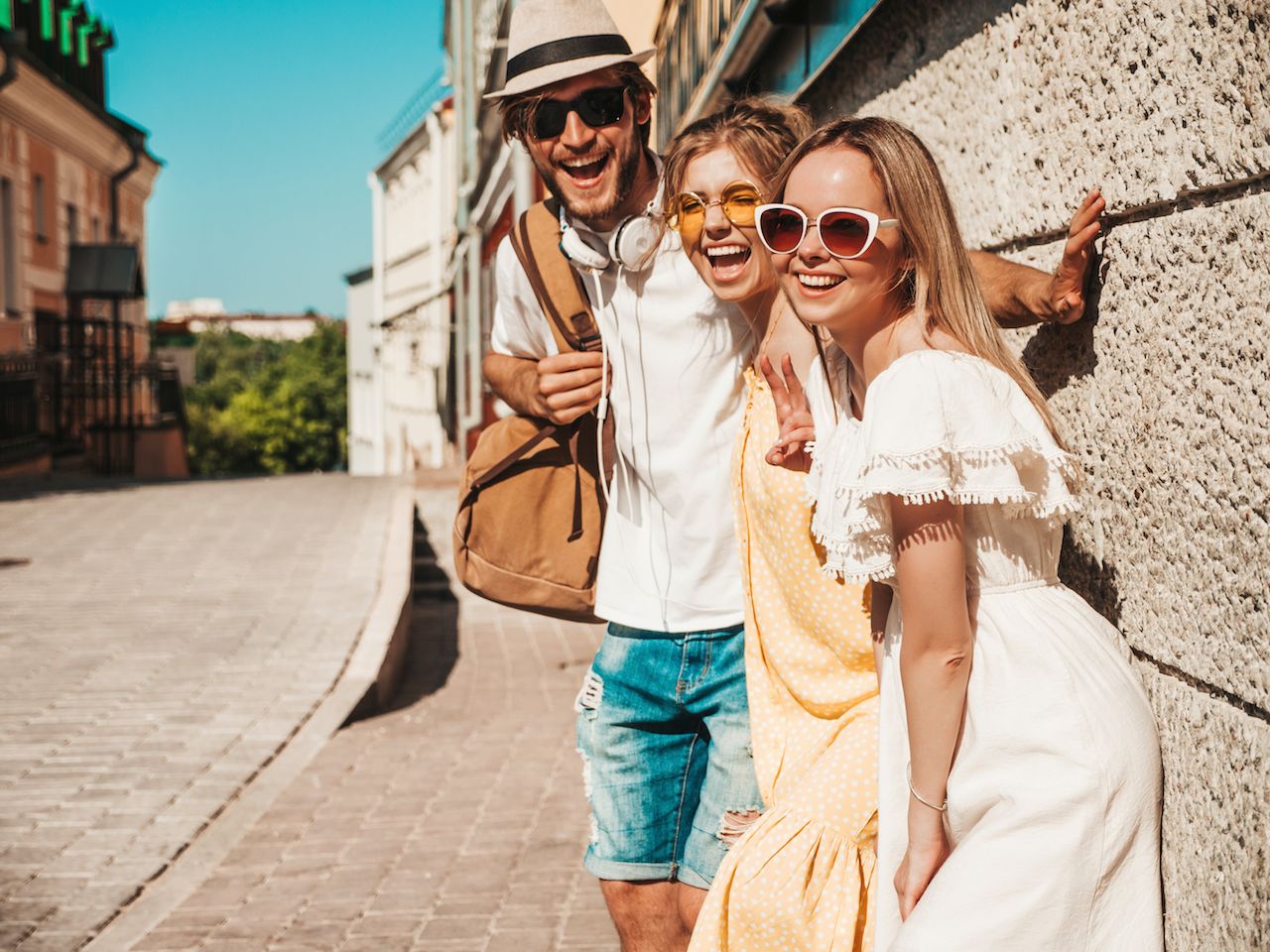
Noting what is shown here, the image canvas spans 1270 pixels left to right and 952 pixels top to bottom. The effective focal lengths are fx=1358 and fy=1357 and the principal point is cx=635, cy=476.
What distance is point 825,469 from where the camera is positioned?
2137 mm

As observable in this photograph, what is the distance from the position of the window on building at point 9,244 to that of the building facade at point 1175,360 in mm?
25379

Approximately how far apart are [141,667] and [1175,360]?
714 centimetres

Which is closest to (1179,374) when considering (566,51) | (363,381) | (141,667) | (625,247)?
(625,247)

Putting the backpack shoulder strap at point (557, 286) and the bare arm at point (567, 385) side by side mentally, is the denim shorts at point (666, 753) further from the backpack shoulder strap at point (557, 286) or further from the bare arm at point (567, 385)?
the backpack shoulder strap at point (557, 286)

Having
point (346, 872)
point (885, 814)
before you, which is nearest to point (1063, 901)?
point (885, 814)

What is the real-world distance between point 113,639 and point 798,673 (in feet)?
24.1

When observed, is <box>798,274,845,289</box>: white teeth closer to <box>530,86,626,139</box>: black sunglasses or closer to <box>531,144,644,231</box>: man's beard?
<box>531,144,644,231</box>: man's beard

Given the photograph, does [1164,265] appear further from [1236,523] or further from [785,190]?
[785,190]

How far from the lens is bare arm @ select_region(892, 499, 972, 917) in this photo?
74.0 inches

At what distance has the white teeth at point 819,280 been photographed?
2.07m

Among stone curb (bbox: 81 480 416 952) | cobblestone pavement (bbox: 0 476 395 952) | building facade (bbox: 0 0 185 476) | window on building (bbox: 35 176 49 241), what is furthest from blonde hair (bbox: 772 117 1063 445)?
window on building (bbox: 35 176 49 241)

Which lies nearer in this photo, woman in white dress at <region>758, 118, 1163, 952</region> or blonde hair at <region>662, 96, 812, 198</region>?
woman in white dress at <region>758, 118, 1163, 952</region>

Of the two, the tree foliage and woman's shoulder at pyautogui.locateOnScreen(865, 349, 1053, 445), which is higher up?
woman's shoulder at pyautogui.locateOnScreen(865, 349, 1053, 445)

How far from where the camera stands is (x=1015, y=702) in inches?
75.4
